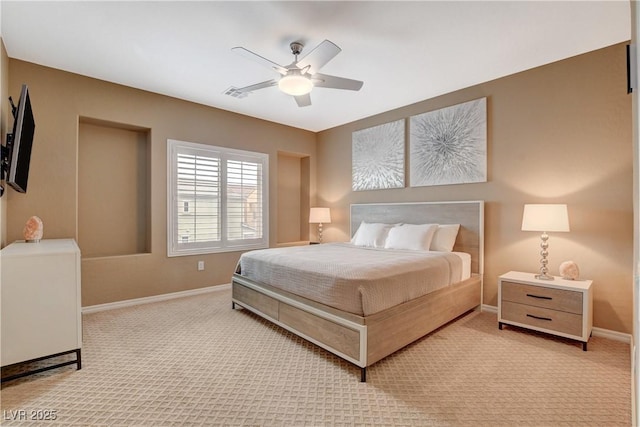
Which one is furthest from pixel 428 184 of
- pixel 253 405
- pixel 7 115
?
pixel 7 115

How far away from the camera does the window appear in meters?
4.17

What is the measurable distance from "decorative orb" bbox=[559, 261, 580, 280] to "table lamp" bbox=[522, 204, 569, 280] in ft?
0.38

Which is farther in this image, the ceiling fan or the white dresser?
the ceiling fan

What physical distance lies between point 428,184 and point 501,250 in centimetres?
121

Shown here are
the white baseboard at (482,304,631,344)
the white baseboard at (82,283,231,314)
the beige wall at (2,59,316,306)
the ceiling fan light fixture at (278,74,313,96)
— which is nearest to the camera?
the ceiling fan light fixture at (278,74,313,96)

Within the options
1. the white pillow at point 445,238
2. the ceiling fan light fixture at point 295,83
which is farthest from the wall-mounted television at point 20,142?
the white pillow at point 445,238

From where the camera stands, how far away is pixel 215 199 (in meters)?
4.54

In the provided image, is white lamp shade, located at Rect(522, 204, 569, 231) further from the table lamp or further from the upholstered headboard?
the upholstered headboard

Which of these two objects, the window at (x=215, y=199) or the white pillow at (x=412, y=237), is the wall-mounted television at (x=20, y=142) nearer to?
the window at (x=215, y=199)

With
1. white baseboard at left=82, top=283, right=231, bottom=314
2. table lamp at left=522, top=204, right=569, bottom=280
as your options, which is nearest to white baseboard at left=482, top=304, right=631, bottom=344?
table lamp at left=522, top=204, right=569, bottom=280

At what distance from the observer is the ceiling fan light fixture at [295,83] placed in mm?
2518

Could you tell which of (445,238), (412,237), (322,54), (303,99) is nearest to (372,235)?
(412,237)

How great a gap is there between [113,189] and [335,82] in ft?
10.4

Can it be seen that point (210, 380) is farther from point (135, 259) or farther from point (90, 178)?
point (90, 178)
